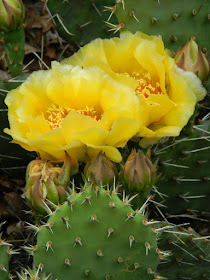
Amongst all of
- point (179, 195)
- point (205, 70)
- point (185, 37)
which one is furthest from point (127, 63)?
point (179, 195)

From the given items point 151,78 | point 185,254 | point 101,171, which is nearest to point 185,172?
point 185,254

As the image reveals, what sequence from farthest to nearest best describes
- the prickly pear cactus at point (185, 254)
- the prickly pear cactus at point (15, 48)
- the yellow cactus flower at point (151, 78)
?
the prickly pear cactus at point (15, 48) → the prickly pear cactus at point (185, 254) → the yellow cactus flower at point (151, 78)

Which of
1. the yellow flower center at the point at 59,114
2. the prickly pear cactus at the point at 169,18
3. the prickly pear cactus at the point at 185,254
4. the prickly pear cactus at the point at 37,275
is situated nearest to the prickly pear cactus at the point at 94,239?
the prickly pear cactus at the point at 37,275

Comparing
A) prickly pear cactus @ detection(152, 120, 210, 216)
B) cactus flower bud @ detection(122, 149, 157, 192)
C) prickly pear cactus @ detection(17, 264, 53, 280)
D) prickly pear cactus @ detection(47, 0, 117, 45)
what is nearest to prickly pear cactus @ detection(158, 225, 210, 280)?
prickly pear cactus @ detection(152, 120, 210, 216)

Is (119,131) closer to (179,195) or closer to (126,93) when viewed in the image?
(126,93)

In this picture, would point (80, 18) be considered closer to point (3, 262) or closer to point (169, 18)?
point (169, 18)

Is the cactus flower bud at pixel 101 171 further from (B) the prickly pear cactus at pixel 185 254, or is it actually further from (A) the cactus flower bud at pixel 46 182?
(B) the prickly pear cactus at pixel 185 254
